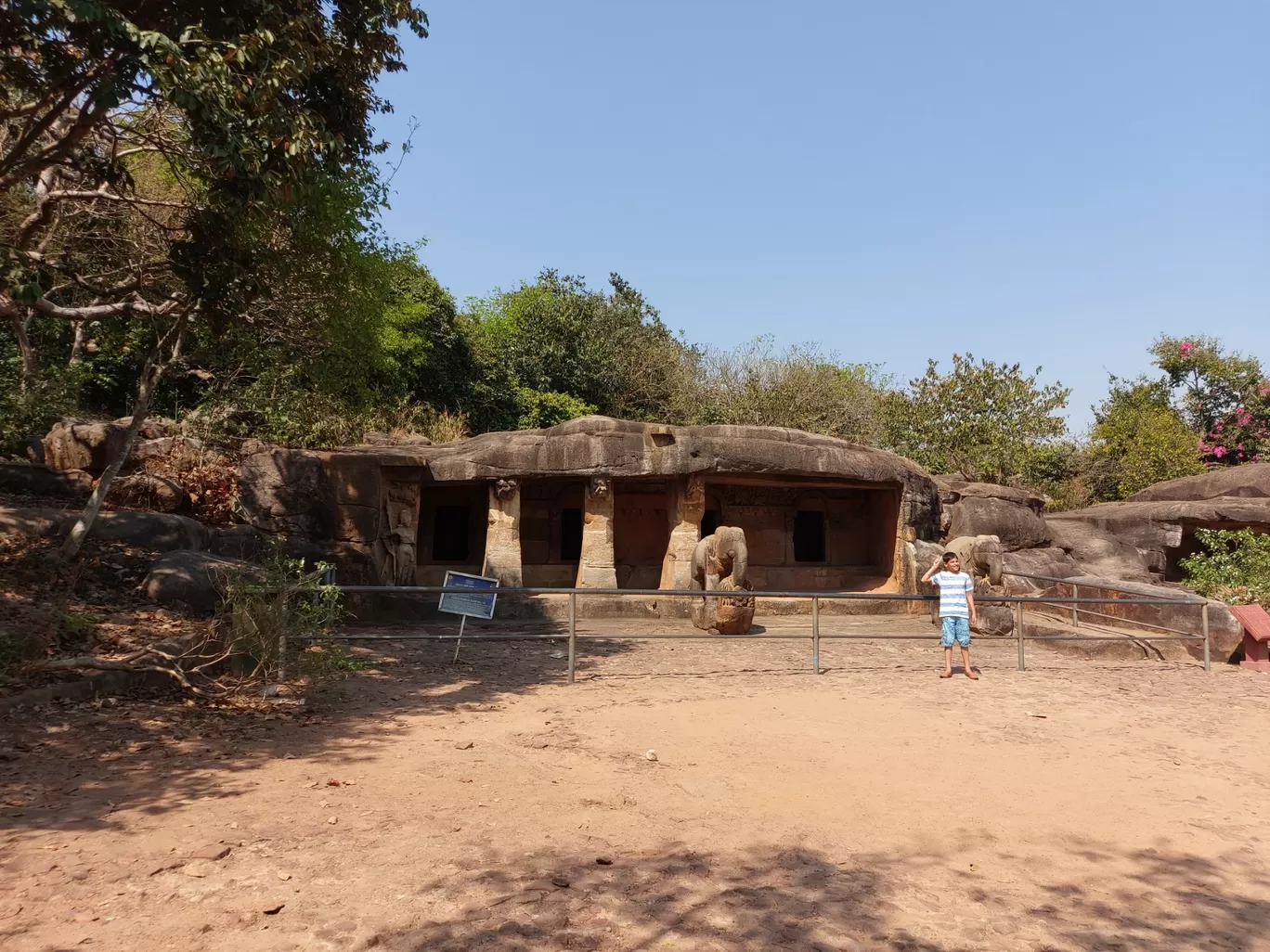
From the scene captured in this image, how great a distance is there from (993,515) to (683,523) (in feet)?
22.2

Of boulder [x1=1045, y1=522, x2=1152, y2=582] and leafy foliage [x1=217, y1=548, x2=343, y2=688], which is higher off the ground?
boulder [x1=1045, y1=522, x2=1152, y2=582]

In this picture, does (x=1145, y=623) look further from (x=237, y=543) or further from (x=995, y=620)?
(x=237, y=543)

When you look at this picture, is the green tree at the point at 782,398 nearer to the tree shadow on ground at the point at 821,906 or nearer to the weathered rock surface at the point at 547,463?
the weathered rock surface at the point at 547,463

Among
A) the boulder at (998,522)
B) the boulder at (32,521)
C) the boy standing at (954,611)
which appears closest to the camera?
the boy standing at (954,611)

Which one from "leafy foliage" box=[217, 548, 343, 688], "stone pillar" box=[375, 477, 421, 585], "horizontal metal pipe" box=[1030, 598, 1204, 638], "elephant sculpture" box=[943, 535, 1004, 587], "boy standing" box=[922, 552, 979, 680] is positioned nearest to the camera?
"leafy foliage" box=[217, 548, 343, 688]

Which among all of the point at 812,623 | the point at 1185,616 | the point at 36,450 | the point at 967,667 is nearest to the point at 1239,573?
the point at 1185,616

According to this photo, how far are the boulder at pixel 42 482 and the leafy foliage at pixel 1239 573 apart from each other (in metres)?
16.6

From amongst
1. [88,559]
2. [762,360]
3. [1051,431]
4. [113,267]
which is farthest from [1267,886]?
[762,360]

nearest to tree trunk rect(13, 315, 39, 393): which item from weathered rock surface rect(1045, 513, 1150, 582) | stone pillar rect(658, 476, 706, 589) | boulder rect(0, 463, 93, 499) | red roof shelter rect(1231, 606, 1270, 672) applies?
boulder rect(0, 463, 93, 499)

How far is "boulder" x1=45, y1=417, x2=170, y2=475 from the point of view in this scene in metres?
12.0

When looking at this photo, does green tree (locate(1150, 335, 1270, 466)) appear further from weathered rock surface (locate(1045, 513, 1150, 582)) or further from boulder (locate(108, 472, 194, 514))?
boulder (locate(108, 472, 194, 514))

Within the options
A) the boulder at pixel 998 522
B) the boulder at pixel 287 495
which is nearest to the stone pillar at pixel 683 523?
the boulder at pixel 287 495

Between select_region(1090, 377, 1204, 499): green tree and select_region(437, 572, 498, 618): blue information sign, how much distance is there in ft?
72.5

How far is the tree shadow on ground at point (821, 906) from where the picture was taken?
3084mm
